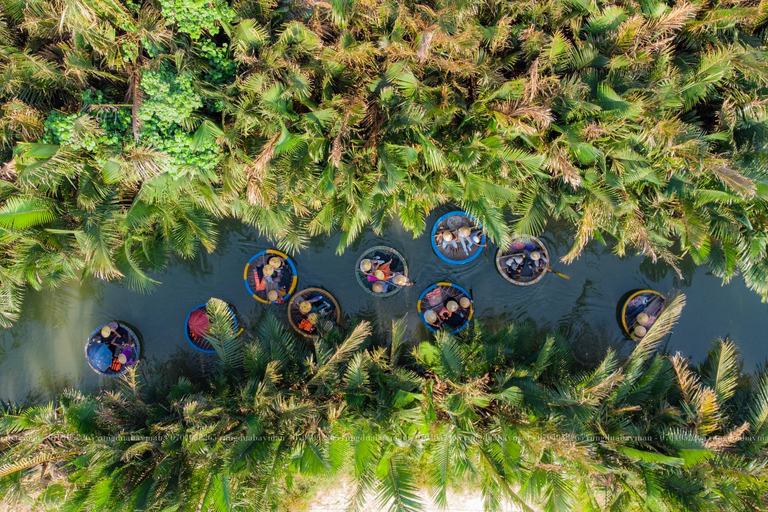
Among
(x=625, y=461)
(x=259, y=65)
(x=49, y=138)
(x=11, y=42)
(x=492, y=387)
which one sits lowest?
(x=625, y=461)

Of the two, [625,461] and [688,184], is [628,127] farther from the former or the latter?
[625,461]

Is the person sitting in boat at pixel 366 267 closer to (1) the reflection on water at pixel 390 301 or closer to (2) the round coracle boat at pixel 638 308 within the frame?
(1) the reflection on water at pixel 390 301

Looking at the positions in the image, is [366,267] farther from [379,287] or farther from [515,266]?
[515,266]

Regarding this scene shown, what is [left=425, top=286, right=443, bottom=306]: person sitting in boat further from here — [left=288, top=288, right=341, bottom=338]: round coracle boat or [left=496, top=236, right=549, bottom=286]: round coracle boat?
[left=288, top=288, right=341, bottom=338]: round coracle boat

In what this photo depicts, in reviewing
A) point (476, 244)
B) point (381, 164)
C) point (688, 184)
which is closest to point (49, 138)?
point (381, 164)

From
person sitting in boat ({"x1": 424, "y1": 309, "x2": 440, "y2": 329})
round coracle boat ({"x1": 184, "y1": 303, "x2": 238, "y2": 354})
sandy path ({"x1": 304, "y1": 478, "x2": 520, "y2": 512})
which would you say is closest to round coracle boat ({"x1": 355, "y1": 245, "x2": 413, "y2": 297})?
A: person sitting in boat ({"x1": 424, "y1": 309, "x2": 440, "y2": 329})

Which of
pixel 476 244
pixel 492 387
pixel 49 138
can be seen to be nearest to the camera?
pixel 49 138
